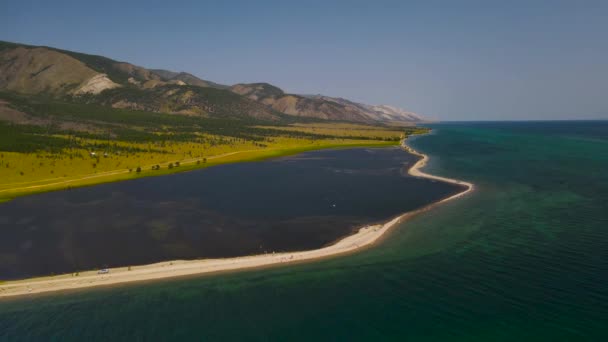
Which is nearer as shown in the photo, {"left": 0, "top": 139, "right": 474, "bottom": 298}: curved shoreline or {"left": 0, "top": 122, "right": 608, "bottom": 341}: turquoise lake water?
{"left": 0, "top": 122, "right": 608, "bottom": 341}: turquoise lake water

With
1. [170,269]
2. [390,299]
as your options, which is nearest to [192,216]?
[170,269]

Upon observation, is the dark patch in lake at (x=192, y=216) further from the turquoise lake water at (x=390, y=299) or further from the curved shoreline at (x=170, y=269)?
the turquoise lake water at (x=390, y=299)

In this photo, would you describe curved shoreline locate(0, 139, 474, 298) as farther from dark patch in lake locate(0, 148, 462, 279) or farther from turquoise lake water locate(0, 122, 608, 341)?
dark patch in lake locate(0, 148, 462, 279)

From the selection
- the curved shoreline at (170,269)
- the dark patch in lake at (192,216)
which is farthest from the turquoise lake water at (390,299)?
the dark patch in lake at (192,216)

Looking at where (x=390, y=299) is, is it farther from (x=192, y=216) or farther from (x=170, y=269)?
(x=192, y=216)

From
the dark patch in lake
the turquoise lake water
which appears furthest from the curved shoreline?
the dark patch in lake
